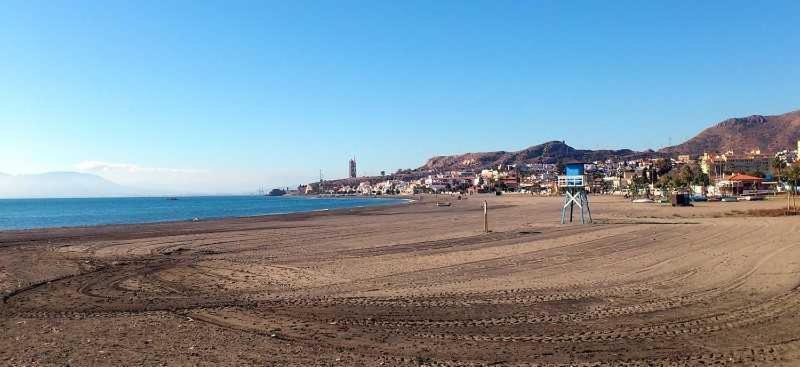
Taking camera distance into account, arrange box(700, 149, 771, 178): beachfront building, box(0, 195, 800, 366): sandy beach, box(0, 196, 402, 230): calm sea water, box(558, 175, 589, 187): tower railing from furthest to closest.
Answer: box(700, 149, 771, 178): beachfront building
box(0, 196, 402, 230): calm sea water
box(558, 175, 589, 187): tower railing
box(0, 195, 800, 366): sandy beach

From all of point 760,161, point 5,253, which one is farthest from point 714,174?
point 5,253

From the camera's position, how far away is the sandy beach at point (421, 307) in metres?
6.62

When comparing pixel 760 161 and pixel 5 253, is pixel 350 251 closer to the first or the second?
pixel 5 253

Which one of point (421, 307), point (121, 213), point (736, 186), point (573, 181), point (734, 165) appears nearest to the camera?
point (421, 307)

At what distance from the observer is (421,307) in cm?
934

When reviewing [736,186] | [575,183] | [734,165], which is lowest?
[736,186]

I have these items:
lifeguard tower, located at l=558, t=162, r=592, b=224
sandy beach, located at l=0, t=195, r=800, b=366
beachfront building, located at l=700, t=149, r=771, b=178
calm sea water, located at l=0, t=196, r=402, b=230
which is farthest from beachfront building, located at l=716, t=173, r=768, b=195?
sandy beach, located at l=0, t=195, r=800, b=366

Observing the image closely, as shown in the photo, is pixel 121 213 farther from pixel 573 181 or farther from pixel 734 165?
pixel 734 165

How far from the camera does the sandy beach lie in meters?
6.62

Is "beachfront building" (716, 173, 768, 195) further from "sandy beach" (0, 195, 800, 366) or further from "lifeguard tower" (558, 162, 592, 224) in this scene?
"sandy beach" (0, 195, 800, 366)

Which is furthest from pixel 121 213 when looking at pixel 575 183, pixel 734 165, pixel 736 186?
pixel 734 165

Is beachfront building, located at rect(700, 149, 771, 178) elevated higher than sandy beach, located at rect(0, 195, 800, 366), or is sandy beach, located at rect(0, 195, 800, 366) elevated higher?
beachfront building, located at rect(700, 149, 771, 178)

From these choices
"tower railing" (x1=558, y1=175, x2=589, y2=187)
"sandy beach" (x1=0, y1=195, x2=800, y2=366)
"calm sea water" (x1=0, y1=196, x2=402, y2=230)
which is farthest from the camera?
"calm sea water" (x1=0, y1=196, x2=402, y2=230)

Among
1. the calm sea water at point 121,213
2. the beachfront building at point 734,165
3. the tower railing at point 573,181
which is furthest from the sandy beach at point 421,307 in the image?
the beachfront building at point 734,165
